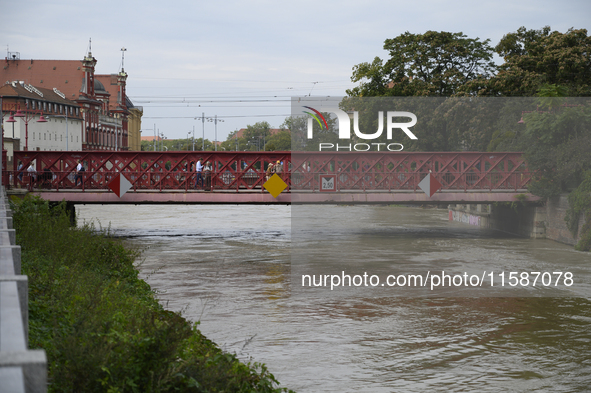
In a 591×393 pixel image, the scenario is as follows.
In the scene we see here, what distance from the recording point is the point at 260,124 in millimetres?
170375

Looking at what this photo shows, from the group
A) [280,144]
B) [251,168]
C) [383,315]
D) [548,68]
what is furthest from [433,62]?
[280,144]

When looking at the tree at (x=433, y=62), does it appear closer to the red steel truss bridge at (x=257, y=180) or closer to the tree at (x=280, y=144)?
the red steel truss bridge at (x=257, y=180)

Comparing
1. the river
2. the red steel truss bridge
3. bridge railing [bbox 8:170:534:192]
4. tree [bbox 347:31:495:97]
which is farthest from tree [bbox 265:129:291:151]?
the river

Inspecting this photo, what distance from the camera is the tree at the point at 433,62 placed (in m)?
53.2

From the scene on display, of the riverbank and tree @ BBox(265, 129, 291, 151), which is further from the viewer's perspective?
tree @ BBox(265, 129, 291, 151)

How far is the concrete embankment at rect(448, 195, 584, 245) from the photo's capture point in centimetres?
3625

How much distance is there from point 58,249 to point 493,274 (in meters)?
→ 16.0

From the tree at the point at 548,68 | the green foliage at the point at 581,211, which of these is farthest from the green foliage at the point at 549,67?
the green foliage at the point at 581,211

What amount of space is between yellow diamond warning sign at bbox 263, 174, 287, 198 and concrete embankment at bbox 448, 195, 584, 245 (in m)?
13.2

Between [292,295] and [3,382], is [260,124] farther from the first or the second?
[3,382]

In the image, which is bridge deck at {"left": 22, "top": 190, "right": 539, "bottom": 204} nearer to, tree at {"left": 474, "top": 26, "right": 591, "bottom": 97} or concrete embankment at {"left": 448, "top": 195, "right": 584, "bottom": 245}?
concrete embankment at {"left": 448, "top": 195, "right": 584, "bottom": 245}

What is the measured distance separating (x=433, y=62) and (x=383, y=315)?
39.9m

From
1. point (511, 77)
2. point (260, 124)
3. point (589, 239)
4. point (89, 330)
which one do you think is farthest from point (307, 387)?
point (260, 124)

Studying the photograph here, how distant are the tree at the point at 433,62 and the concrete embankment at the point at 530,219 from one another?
34.8 ft
